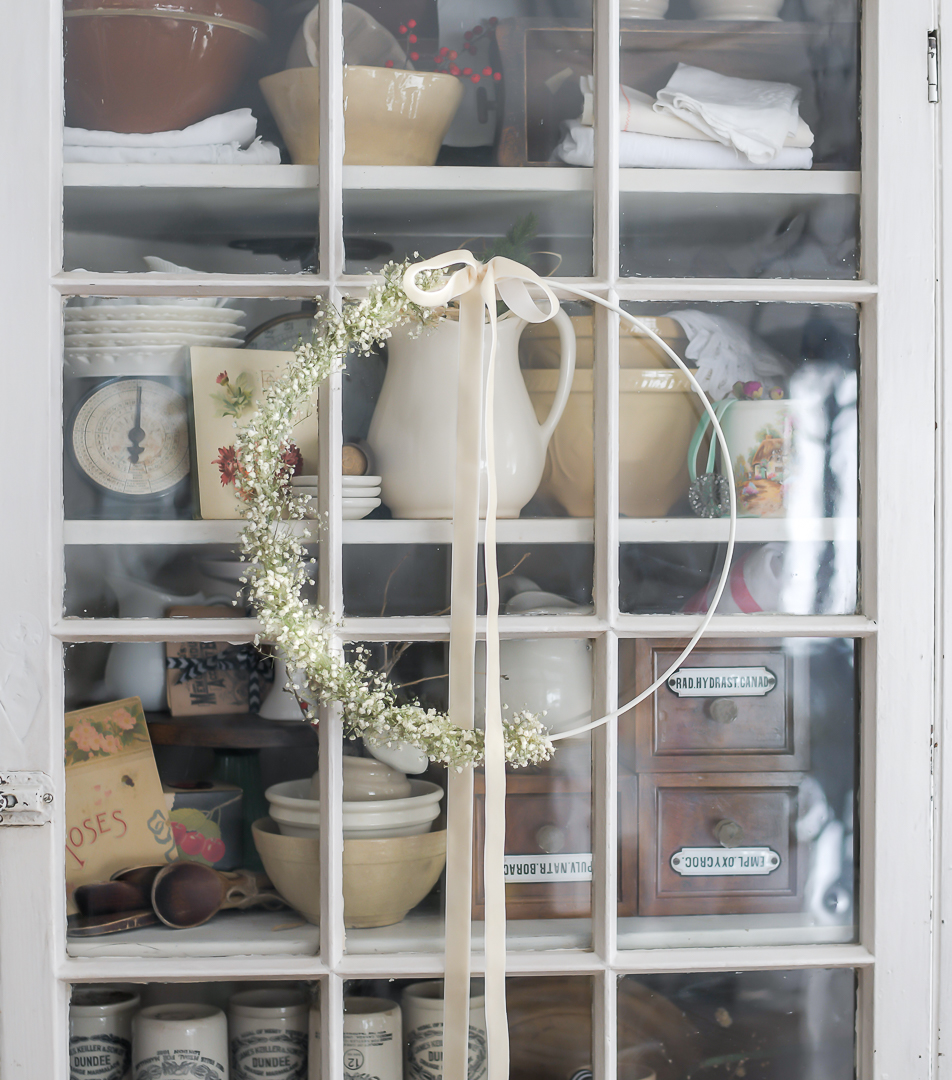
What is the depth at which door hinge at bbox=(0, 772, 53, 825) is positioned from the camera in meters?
0.96

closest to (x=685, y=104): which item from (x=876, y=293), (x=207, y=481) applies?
(x=876, y=293)

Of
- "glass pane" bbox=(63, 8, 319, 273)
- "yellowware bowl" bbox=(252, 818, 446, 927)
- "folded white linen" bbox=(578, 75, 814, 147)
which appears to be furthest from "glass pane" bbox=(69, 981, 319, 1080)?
"folded white linen" bbox=(578, 75, 814, 147)

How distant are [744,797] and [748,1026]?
0.27 m

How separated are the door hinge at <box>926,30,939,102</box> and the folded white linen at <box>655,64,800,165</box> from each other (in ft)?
0.46

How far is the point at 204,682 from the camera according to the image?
1.00 m

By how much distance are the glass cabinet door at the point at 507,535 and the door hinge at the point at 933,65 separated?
0.6 inches

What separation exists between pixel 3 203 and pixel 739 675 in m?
0.96

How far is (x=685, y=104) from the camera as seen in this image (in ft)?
3.29

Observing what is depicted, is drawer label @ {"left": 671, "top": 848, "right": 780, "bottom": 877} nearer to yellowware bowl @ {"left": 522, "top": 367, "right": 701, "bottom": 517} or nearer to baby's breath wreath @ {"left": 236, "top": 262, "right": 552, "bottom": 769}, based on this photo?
baby's breath wreath @ {"left": 236, "top": 262, "right": 552, "bottom": 769}

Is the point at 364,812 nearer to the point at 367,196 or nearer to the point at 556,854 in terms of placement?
the point at 556,854

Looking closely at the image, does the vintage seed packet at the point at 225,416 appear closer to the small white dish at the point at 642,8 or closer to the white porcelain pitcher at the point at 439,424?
the white porcelain pitcher at the point at 439,424

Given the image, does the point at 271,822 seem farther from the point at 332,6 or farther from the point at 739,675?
the point at 332,6

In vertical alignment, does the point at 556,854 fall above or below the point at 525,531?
below

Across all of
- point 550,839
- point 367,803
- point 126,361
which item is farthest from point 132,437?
point 550,839
